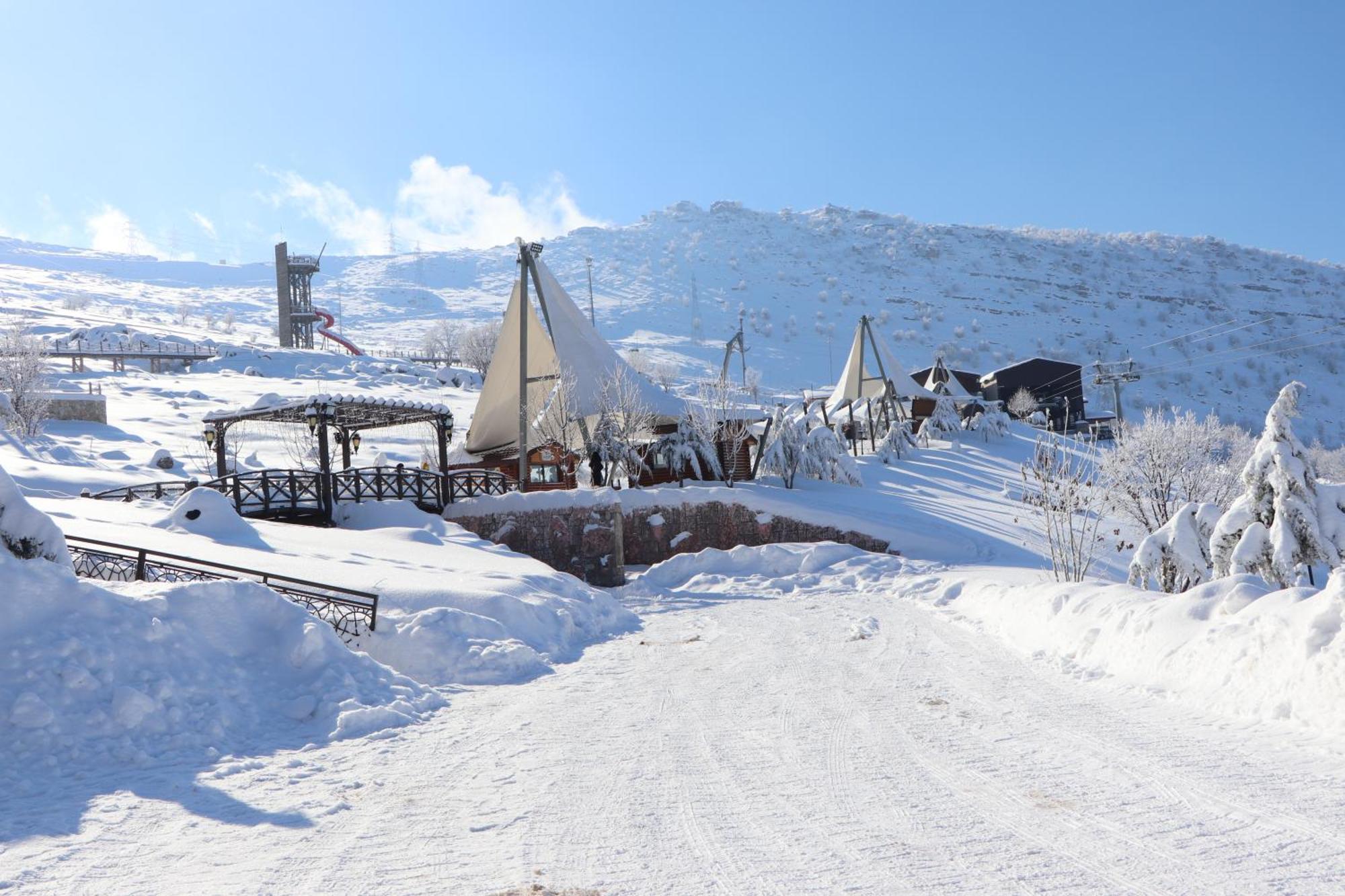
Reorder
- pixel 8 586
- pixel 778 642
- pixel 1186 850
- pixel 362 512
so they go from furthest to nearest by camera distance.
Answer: pixel 362 512 → pixel 778 642 → pixel 8 586 → pixel 1186 850

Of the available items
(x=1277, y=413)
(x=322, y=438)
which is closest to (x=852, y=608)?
(x=1277, y=413)

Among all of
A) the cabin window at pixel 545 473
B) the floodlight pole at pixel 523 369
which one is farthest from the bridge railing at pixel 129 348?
the floodlight pole at pixel 523 369

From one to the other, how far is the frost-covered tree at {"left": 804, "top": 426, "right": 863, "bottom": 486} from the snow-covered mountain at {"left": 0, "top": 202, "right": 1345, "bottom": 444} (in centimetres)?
5328

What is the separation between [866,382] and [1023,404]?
1673cm

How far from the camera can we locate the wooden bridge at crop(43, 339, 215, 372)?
200 feet

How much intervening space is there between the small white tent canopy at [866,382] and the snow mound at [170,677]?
3836 centimetres

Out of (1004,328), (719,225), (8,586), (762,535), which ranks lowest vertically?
(762,535)

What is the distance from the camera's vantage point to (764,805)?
5.05 m

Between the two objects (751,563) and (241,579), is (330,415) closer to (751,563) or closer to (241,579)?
(751,563)

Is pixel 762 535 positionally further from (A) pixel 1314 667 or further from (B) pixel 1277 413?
(A) pixel 1314 667

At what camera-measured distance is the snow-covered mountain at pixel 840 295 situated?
101375 mm

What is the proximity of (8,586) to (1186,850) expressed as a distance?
7821 mm

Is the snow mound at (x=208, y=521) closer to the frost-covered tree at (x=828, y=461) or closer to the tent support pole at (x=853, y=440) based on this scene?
the frost-covered tree at (x=828, y=461)

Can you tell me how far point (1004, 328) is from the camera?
11706 cm
